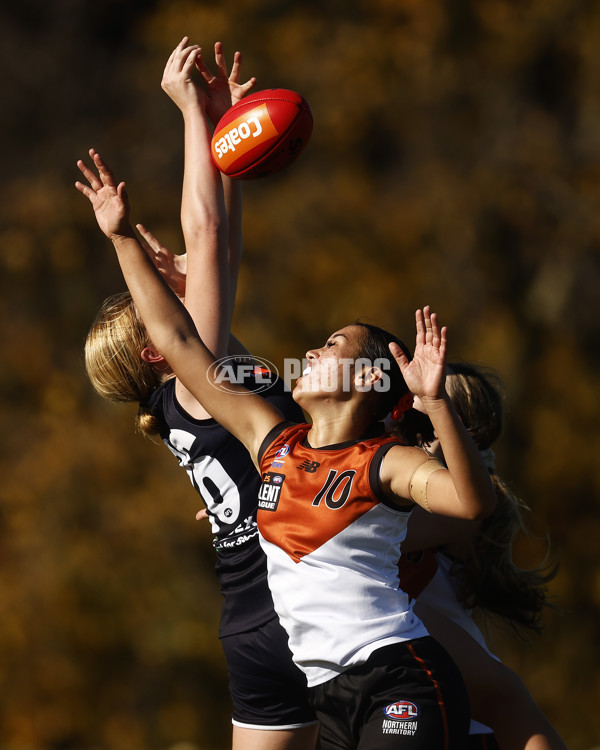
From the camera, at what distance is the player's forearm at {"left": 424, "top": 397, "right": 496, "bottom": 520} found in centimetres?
260

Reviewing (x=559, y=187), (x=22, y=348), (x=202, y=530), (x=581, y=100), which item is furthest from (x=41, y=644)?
(x=581, y=100)

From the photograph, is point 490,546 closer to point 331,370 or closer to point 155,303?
point 331,370

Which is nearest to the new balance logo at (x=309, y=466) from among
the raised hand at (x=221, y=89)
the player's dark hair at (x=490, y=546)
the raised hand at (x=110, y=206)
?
the raised hand at (x=110, y=206)

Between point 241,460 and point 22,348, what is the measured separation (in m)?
12.6

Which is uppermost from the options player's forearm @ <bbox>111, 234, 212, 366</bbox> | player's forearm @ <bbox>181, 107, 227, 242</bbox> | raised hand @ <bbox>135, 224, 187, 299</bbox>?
player's forearm @ <bbox>181, 107, 227, 242</bbox>

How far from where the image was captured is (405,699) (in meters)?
2.74

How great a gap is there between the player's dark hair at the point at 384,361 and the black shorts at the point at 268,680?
803 mm

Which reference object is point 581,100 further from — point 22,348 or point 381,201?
point 22,348

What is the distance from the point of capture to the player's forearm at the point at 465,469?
8.53 feet

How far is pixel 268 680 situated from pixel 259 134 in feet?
5.70

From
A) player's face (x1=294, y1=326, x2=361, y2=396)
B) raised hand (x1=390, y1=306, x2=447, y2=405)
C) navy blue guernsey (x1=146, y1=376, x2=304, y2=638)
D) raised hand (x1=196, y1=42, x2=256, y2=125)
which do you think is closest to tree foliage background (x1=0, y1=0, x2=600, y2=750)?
raised hand (x1=196, y1=42, x2=256, y2=125)

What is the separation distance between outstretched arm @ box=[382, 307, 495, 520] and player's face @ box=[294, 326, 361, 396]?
234mm

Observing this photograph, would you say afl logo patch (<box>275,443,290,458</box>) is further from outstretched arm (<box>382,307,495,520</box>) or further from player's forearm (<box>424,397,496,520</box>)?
player's forearm (<box>424,397,496,520</box>)

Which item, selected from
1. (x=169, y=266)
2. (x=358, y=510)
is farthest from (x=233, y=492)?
(x=169, y=266)
